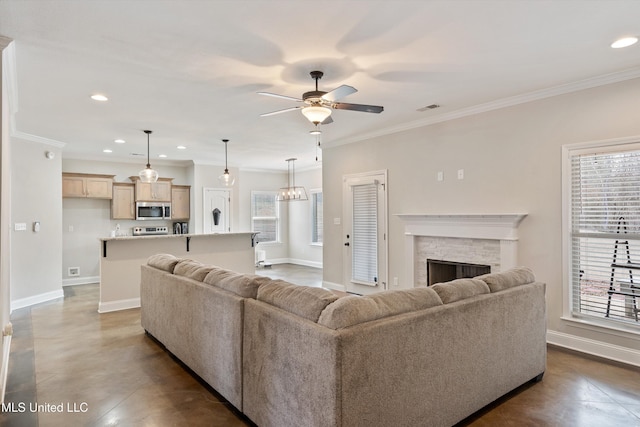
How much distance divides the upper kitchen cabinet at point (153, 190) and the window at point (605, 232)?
25.4ft

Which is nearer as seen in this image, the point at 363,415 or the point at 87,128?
the point at 363,415

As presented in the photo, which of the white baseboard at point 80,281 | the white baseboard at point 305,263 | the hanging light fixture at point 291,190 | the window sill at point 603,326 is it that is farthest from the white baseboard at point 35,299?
the window sill at point 603,326

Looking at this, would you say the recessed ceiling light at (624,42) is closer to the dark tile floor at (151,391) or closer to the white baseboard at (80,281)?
the dark tile floor at (151,391)

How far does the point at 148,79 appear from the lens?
3.56 m

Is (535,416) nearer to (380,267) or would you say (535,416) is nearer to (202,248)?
(380,267)

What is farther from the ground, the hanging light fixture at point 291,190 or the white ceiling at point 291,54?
the white ceiling at point 291,54

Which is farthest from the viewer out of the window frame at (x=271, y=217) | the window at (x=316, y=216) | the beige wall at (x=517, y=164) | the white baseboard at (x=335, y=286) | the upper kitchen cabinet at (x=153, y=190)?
the window frame at (x=271, y=217)

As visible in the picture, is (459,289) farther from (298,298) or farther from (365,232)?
(365,232)

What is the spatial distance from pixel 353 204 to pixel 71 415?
4.67 meters

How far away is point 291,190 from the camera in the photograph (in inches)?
354

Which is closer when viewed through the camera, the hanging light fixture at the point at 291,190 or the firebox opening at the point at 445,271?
the firebox opening at the point at 445,271

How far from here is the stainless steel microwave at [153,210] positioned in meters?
8.22

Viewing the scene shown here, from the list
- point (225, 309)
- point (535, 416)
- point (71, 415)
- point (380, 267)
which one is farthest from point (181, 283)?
point (380, 267)

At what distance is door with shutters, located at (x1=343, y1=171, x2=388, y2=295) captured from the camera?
5.81 metres
